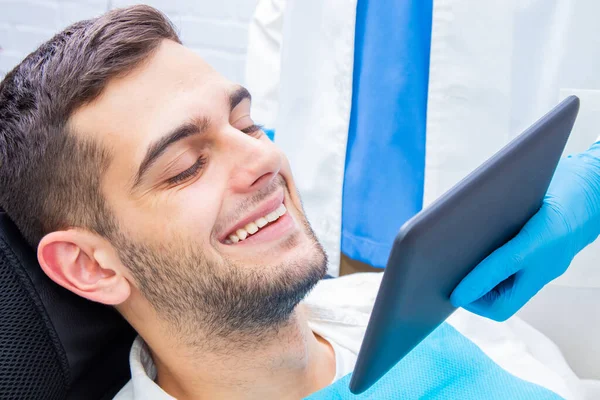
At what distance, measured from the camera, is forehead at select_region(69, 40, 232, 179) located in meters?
1.03

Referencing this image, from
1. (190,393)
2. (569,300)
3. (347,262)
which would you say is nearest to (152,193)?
(190,393)

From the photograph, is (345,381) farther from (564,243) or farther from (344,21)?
(344,21)

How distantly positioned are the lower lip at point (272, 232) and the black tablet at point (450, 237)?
31 centimetres

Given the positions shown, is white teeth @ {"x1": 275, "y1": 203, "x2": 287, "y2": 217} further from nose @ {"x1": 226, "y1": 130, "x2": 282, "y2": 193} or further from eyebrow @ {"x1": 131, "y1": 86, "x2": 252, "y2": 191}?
eyebrow @ {"x1": 131, "y1": 86, "x2": 252, "y2": 191}

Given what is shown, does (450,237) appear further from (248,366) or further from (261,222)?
(248,366)

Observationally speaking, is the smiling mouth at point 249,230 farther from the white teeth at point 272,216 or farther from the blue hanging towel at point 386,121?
the blue hanging towel at point 386,121

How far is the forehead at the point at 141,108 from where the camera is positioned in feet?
3.38

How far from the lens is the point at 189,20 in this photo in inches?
86.0

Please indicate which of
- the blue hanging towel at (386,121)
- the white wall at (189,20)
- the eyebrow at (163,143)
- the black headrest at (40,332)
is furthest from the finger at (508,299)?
the white wall at (189,20)

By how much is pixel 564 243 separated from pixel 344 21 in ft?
2.34

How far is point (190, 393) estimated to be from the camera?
3.83 ft

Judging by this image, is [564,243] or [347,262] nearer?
[564,243]

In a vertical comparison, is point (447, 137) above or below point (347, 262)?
above

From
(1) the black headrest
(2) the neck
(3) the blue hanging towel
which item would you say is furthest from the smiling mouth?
(3) the blue hanging towel
